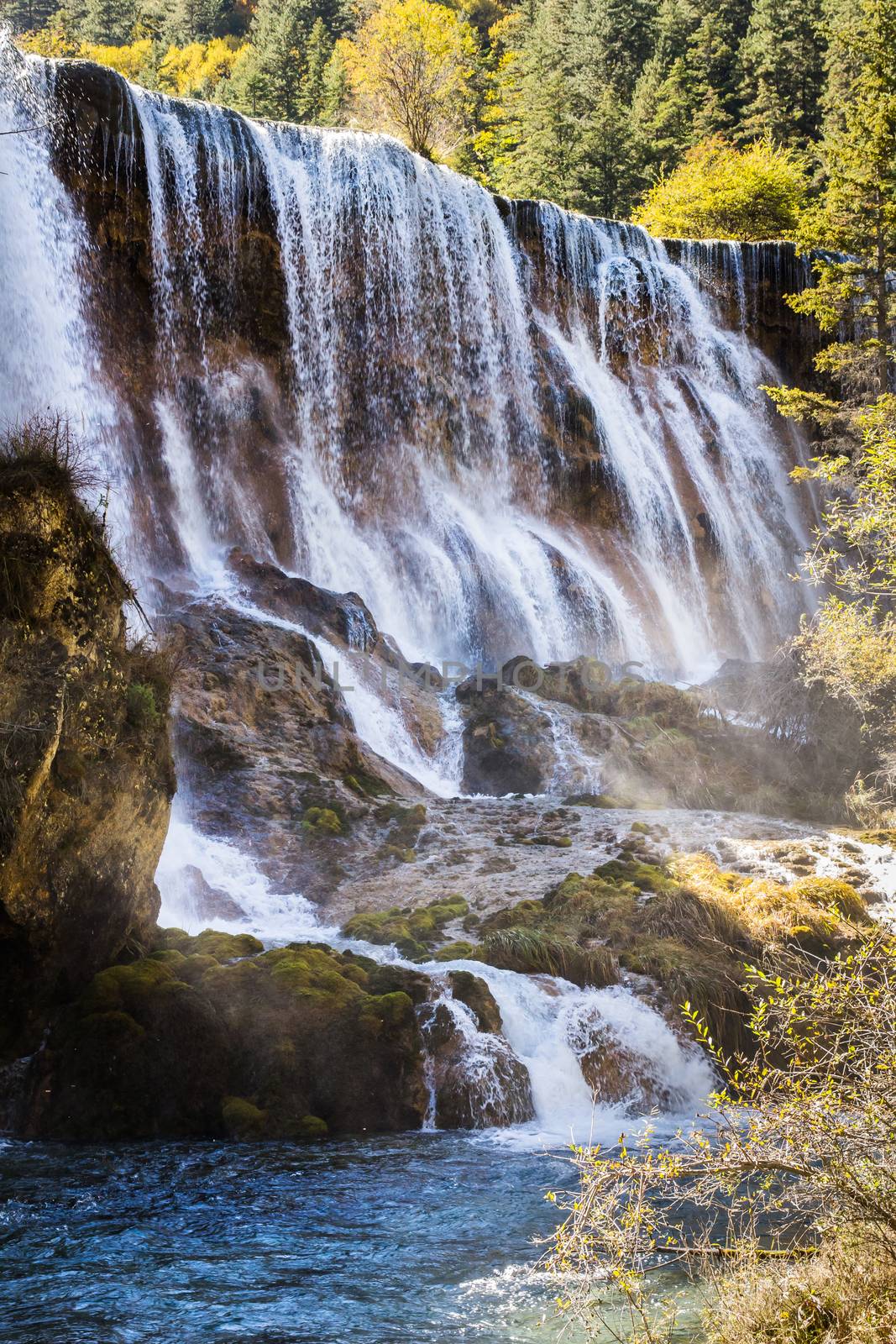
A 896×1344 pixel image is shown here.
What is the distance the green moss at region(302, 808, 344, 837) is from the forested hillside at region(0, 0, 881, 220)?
3566 centimetres

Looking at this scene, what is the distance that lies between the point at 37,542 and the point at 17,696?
4.32 feet

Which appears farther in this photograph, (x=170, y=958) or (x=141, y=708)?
(x=141, y=708)

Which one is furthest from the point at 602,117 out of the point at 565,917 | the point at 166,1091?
the point at 166,1091

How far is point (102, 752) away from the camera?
9555 millimetres

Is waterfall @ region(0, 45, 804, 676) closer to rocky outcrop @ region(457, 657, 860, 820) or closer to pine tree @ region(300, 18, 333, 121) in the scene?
rocky outcrop @ region(457, 657, 860, 820)

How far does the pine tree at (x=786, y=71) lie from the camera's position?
153 ft

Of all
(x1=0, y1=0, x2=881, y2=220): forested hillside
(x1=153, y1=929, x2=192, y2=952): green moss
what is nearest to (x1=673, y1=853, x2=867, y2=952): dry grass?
(x1=153, y1=929, x2=192, y2=952): green moss

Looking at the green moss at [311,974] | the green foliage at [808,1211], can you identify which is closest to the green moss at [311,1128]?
the green moss at [311,974]

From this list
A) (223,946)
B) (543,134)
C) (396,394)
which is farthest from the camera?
(543,134)

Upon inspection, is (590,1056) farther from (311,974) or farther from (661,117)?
(661,117)

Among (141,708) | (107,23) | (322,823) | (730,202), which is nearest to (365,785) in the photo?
(322,823)

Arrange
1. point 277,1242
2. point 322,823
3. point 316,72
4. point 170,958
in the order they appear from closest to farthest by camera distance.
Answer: point 277,1242 < point 170,958 < point 322,823 < point 316,72

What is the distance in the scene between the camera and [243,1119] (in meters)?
8.29

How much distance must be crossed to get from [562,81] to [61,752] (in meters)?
45.5
